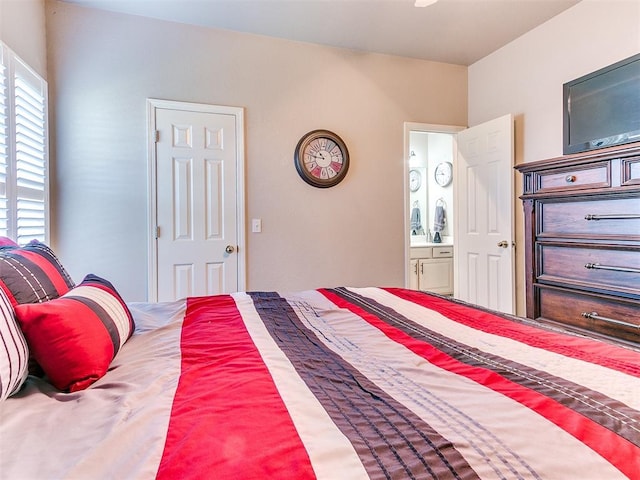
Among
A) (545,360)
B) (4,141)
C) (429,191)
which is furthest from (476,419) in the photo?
Answer: (429,191)

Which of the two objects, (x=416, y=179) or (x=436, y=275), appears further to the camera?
(x=416, y=179)

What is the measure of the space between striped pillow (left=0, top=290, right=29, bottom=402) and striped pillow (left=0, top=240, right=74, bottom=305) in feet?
0.36

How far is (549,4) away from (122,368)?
11.8ft

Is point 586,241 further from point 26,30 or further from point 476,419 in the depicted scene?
point 26,30

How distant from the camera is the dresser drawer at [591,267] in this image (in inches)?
73.4

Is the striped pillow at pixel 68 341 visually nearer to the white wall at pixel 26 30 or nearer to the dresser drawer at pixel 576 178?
the white wall at pixel 26 30

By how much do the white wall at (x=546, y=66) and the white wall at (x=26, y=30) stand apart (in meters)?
3.76

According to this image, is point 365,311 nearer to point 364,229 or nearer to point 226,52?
point 364,229

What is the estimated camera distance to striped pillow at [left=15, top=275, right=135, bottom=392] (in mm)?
890

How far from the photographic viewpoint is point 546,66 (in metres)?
3.04

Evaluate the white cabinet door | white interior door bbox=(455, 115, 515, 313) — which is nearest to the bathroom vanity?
the white cabinet door

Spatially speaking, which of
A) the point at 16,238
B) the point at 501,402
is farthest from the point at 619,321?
the point at 16,238

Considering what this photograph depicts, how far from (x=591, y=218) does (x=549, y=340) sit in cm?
128

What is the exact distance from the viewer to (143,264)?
2.92 meters
